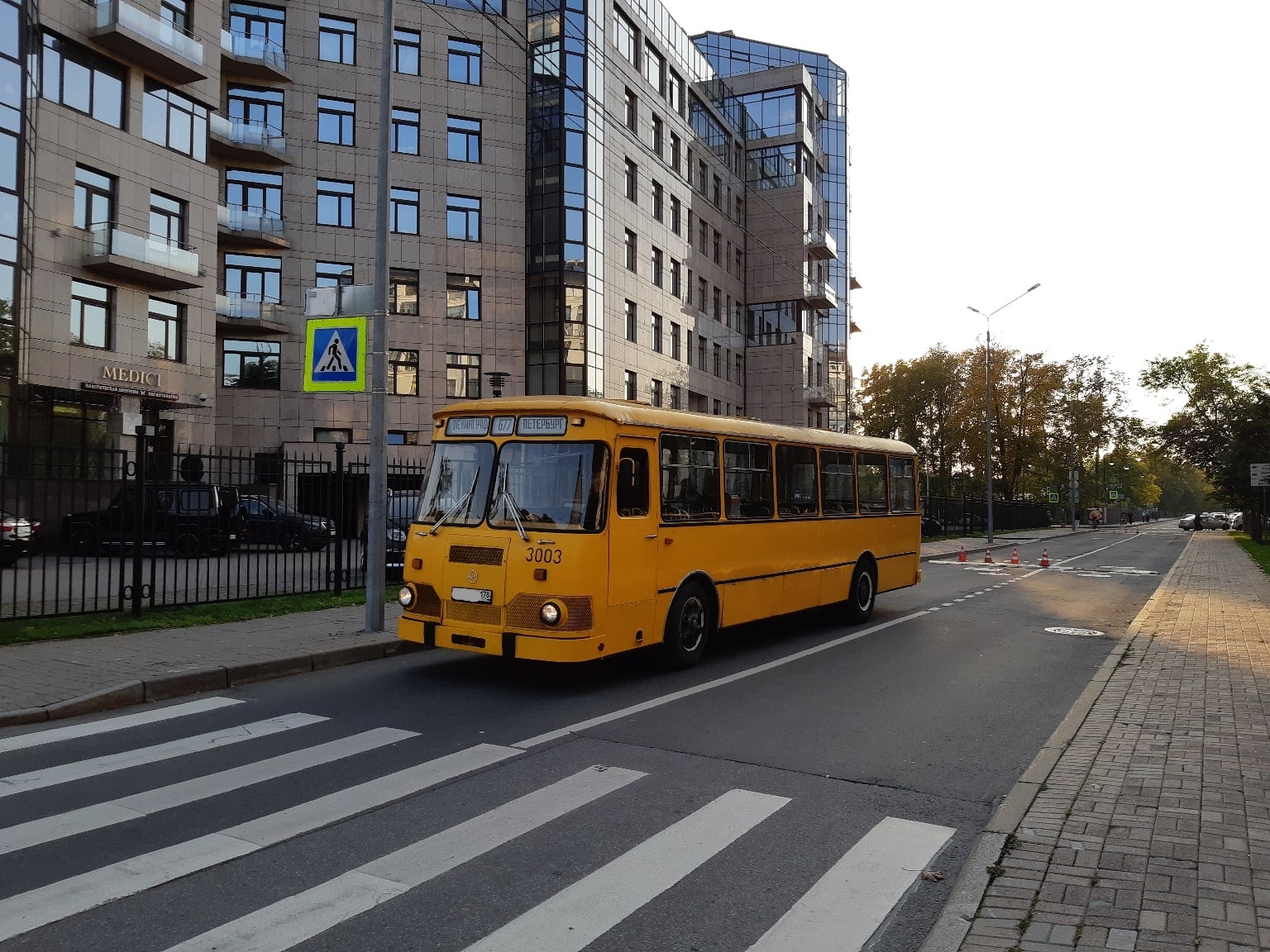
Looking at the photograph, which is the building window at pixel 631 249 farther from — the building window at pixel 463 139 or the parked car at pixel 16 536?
the parked car at pixel 16 536

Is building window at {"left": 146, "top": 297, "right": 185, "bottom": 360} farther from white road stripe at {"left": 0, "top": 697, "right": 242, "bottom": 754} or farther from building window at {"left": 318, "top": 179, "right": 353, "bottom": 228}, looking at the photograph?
white road stripe at {"left": 0, "top": 697, "right": 242, "bottom": 754}

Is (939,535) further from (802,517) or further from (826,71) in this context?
(802,517)

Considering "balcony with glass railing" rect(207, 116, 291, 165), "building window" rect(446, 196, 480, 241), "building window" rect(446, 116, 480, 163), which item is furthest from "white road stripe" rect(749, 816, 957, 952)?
"building window" rect(446, 116, 480, 163)

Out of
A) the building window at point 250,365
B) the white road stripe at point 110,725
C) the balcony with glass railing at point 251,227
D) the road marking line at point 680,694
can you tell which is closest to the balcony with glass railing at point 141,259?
the balcony with glass railing at point 251,227

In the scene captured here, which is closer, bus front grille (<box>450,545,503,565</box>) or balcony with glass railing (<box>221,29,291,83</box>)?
bus front grille (<box>450,545,503,565</box>)

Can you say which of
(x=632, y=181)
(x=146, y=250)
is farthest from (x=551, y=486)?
(x=632, y=181)

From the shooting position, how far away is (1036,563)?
95.7ft

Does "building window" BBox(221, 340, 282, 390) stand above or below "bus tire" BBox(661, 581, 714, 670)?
above

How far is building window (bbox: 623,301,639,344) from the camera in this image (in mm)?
43188

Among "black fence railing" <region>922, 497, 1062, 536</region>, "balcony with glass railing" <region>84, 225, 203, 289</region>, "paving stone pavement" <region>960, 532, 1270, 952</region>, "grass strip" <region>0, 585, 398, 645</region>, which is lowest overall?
"paving stone pavement" <region>960, 532, 1270, 952</region>

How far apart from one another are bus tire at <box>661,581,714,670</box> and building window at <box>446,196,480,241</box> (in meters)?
31.5

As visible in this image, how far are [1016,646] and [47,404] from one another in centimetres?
2651

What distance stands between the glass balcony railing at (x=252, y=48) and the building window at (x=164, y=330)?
397 inches

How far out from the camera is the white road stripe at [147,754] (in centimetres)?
570
